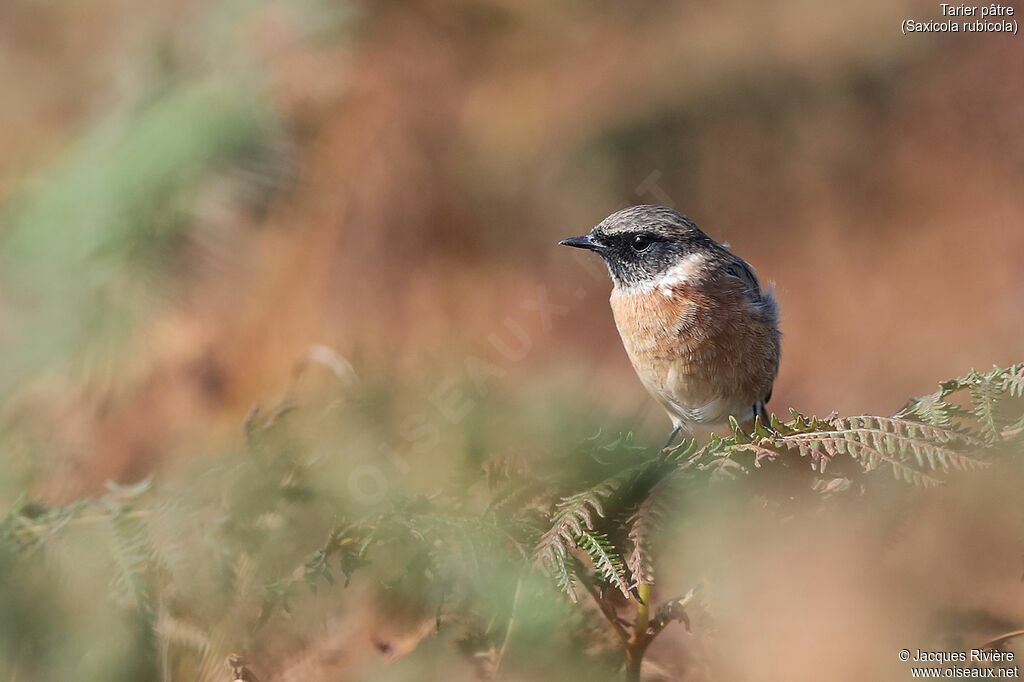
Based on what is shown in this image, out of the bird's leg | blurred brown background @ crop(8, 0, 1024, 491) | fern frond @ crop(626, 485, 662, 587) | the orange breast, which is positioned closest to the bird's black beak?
the orange breast

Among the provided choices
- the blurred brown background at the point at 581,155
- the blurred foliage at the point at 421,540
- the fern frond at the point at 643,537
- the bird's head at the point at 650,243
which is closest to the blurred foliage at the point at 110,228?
the blurred brown background at the point at 581,155

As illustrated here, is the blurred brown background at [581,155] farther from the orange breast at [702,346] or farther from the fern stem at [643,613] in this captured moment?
the fern stem at [643,613]

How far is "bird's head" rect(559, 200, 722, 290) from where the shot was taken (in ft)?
9.79

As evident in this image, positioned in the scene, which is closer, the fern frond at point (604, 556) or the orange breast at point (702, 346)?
the fern frond at point (604, 556)

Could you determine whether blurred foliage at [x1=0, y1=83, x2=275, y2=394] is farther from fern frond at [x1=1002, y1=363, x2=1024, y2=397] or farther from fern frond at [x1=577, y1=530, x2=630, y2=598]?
fern frond at [x1=1002, y1=363, x2=1024, y2=397]

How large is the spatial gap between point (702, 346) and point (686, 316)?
0.36 ft

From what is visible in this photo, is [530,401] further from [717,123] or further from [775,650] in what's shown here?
[717,123]

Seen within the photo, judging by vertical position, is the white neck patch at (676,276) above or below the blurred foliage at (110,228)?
below

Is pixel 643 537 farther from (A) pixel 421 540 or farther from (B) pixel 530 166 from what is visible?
(B) pixel 530 166

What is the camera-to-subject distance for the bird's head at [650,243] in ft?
9.79

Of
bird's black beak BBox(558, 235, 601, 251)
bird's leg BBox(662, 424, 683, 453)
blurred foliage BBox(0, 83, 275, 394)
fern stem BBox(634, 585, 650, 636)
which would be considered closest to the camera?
fern stem BBox(634, 585, 650, 636)

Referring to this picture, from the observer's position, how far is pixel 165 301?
3590 mm

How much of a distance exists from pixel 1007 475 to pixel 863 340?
3.27 metres

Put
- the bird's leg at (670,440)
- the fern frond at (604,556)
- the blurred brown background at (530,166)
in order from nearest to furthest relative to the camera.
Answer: the fern frond at (604,556) < the bird's leg at (670,440) < the blurred brown background at (530,166)
